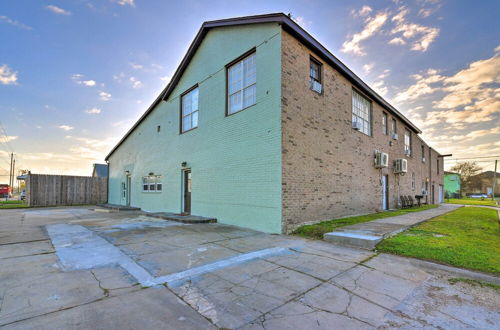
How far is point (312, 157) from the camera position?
Result: 8.28 metres

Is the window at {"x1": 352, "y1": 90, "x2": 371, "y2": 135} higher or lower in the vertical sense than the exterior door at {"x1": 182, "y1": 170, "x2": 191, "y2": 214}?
higher

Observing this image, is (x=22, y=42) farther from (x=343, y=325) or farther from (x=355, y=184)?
(x=355, y=184)

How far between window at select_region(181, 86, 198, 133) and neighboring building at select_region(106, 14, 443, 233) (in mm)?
60

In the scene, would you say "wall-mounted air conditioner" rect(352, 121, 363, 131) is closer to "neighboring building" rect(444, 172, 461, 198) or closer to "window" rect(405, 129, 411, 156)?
"window" rect(405, 129, 411, 156)

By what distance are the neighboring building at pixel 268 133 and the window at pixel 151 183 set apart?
0.15 meters

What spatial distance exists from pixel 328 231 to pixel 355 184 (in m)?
5.19

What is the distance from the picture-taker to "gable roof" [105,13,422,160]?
7.41m

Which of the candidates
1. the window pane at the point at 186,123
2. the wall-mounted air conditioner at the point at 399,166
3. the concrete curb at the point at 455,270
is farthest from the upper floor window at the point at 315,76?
the wall-mounted air conditioner at the point at 399,166

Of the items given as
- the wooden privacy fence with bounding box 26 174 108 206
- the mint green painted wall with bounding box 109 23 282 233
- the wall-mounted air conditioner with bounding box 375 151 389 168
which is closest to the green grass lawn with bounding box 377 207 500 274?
the mint green painted wall with bounding box 109 23 282 233

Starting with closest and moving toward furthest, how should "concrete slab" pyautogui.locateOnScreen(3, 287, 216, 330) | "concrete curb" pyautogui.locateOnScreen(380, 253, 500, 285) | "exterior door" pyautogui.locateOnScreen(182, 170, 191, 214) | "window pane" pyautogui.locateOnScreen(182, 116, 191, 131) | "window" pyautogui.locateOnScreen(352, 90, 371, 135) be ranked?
"concrete slab" pyautogui.locateOnScreen(3, 287, 216, 330) → "concrete curb" pyautogui.locateOnScreen(380, 253, 500, 285) → "window" pyautogui.locateOnScreen(352, 90, 371, 135) → "exterior door" pyautogui.locateOnScreen(182, 170, 191, 214) → "window pane" pyautogui.locateOnScreen(182, 116, 191, 131)

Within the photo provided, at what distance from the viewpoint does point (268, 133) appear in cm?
749

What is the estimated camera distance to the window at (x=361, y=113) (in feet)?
37.9

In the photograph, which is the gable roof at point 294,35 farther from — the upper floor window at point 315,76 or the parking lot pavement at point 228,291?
the parking lot pavement at point 228,291

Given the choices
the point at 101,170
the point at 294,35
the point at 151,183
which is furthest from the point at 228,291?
the point at 101,170
